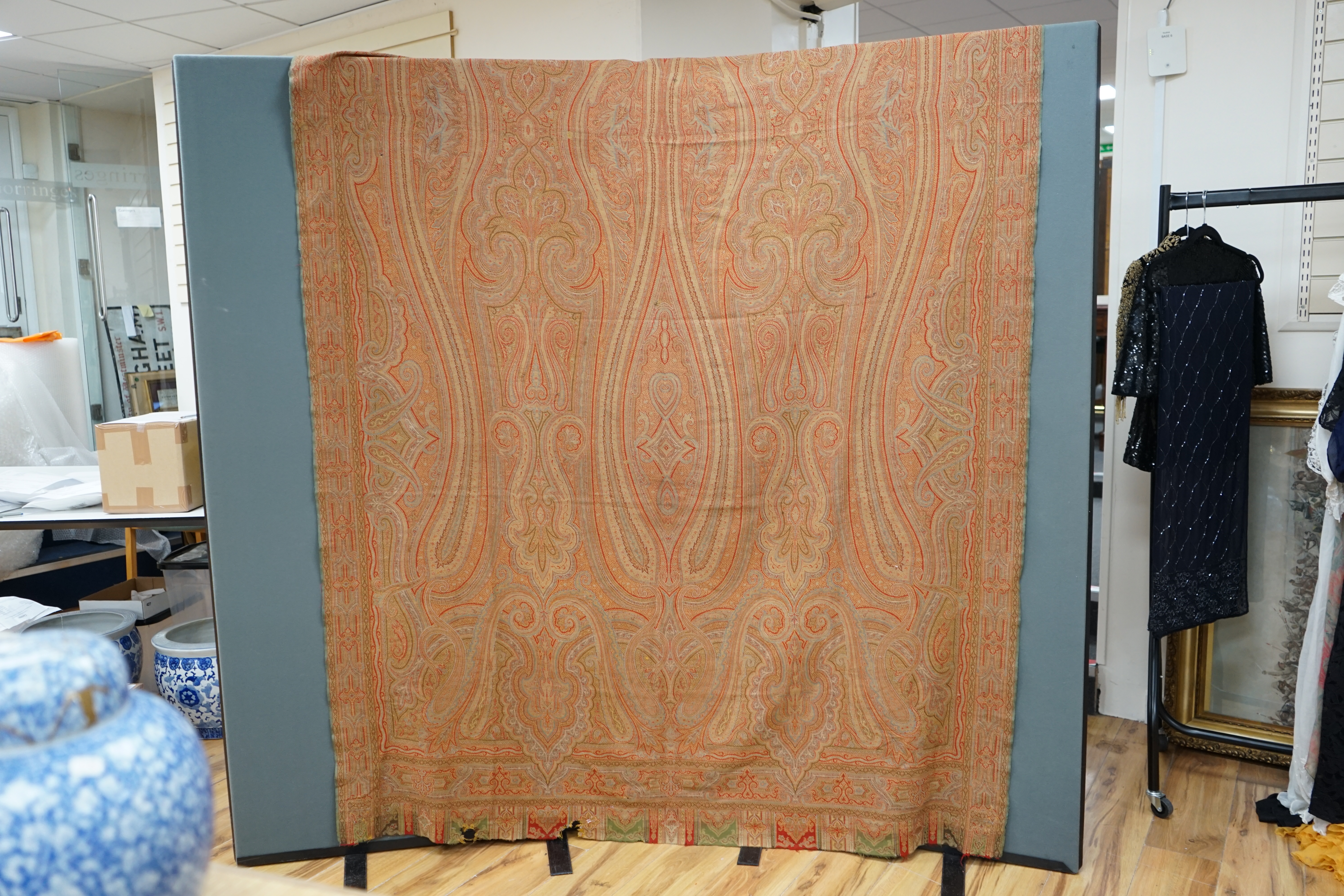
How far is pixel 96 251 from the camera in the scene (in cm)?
579

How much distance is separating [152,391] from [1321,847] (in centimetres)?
610

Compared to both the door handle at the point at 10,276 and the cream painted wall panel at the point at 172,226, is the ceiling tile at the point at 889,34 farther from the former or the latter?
the door handle at the point at 10,276

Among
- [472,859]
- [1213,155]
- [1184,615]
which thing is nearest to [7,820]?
[472,859]

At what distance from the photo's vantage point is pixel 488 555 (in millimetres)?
2176

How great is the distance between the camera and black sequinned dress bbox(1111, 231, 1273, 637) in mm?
2324

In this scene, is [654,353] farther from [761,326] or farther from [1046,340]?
[1046,340]

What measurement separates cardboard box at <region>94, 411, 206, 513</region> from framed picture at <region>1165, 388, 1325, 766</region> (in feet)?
8.98

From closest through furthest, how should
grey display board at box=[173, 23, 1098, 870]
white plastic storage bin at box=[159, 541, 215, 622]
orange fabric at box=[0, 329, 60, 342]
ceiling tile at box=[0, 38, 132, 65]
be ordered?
grey display board at box=[173, 23, 1098, 870]
white plastic storage bin at box=[159, 541, 215, 622]
orange fabric at box=[0, 329, 60, 342]
ceiling tile at box=[0, 38, 132, 65]

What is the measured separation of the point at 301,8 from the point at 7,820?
5106 mm

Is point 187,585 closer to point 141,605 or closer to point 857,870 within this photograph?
point 141,605

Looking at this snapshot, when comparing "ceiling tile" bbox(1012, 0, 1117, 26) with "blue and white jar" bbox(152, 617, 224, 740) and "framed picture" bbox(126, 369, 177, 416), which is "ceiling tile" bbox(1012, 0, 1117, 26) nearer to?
"blue and white jar" bbox(152, 617, 224, 740)

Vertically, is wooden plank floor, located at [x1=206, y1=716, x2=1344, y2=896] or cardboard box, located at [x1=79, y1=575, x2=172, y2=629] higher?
cardboard box, located at [x1=79, y1=575, x2=172, y2=629]

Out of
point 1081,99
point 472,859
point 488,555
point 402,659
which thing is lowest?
point 472,859

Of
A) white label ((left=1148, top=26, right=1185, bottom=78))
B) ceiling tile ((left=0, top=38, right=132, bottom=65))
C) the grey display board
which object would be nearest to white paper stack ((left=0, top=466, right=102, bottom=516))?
A: the grey display board
